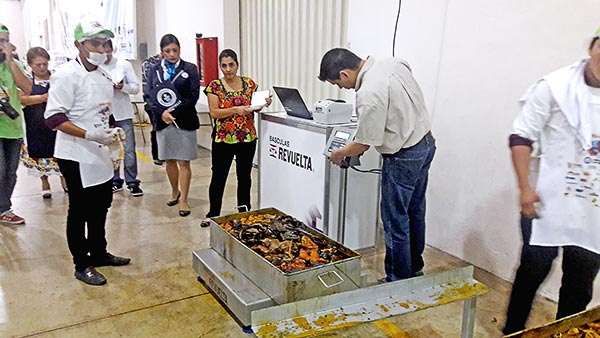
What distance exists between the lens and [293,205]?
367 cm

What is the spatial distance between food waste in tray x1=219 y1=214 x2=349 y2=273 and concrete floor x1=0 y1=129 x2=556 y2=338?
1.33 feet

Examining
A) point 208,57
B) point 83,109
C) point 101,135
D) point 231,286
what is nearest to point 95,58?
point 83,109

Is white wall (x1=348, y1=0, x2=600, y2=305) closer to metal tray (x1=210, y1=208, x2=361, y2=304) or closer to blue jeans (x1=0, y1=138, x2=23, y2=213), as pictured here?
metal tray (x1=210, y1=208, x2=361, y2=304)

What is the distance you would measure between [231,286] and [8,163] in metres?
2.46

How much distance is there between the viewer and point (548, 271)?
2102 mm

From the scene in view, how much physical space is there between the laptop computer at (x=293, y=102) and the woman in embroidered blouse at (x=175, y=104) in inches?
34.2

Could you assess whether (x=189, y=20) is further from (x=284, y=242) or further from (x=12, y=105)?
(x=284, y=242)

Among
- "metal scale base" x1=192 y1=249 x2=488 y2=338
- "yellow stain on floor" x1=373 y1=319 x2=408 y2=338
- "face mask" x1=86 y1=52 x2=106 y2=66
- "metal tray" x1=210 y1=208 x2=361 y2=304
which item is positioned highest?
"face mask" x1=86 y1=52 x2=106 y2=66

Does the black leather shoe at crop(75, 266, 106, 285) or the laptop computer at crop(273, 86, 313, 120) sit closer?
the black leather shoe at crop(75, 266, 106, 285)

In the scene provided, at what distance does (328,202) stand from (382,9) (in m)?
1.55

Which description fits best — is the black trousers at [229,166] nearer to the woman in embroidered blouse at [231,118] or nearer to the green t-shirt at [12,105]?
the woman in embroidered blouse at [231,118]

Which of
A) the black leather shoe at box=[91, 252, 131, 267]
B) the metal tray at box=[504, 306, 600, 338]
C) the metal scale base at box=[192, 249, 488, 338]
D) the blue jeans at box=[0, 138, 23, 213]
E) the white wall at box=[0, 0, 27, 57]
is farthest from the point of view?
the white wall at box=[0, 0, 27, 57]

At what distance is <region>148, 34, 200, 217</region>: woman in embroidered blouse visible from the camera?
13.2 feet

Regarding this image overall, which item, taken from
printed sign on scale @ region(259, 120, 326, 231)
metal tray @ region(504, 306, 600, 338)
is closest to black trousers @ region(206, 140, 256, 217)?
printed sign on scale @ region(259, 120, 326, 231)
